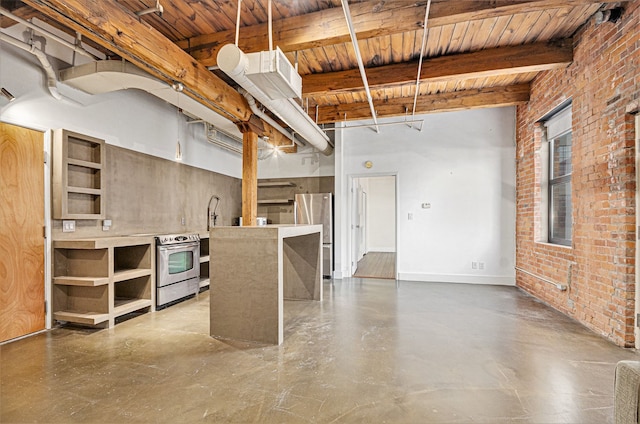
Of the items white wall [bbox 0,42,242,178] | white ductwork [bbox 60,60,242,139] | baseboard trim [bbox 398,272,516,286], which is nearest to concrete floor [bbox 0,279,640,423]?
baseboard trim [bbox 398,272,516,286]

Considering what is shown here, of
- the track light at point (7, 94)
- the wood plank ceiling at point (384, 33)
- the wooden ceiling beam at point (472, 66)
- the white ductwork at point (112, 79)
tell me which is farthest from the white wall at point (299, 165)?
the track light at point (7, 94)

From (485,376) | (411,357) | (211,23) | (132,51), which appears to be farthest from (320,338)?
(211,23)

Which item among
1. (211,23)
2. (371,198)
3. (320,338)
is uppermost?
(211,23)

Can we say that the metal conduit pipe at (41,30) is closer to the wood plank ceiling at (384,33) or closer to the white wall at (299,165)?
the wood plank ceiling at (384,33)

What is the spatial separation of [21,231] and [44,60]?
1724 millimetres

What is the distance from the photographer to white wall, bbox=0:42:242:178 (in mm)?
3023

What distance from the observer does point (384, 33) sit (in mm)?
2930

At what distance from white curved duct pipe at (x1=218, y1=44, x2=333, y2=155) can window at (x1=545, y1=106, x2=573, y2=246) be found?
11.3 feet

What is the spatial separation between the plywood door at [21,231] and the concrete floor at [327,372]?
0.91ft

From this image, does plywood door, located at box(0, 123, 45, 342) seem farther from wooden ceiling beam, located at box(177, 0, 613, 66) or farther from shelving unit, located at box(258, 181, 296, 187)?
shelving unit, located at box(258, 181, 296, 187)

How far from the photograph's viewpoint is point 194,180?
5719mm

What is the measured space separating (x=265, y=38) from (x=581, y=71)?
353 centimetres

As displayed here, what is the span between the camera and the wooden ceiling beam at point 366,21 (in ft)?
8.78

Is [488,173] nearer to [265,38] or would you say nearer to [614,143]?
[614,143]
